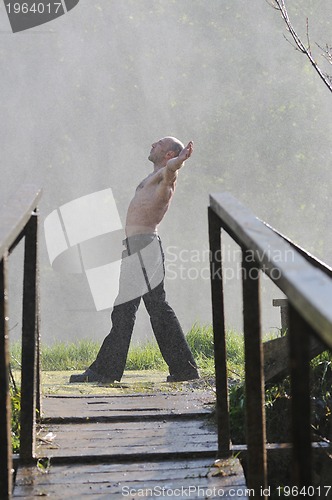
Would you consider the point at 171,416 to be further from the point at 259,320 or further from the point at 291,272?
the point at 291,272

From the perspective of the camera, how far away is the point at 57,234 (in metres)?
13.7

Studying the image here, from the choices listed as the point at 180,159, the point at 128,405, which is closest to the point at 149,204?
the point at 180,159

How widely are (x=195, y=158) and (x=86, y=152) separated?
6.17 ft

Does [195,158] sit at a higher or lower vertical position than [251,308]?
higher

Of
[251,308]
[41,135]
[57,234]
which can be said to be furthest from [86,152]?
[251,308]

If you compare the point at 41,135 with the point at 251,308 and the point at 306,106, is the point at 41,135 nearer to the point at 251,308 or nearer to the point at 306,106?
the point at 306,106

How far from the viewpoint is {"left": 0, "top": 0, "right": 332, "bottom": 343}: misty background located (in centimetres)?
1449

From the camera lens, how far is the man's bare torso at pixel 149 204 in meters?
5.70

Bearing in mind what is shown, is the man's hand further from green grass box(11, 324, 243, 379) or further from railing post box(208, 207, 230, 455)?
railing post box(208, 207, 230, 455)

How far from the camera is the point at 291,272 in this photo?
1.88 meters

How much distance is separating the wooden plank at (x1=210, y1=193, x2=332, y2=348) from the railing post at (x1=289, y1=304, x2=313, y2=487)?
5 cm

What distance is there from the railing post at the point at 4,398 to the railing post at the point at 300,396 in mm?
1039

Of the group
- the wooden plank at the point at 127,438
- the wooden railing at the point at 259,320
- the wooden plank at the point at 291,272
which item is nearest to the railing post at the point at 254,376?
the wooden railing at the point at 259,320

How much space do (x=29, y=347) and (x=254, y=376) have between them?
1117 mm
